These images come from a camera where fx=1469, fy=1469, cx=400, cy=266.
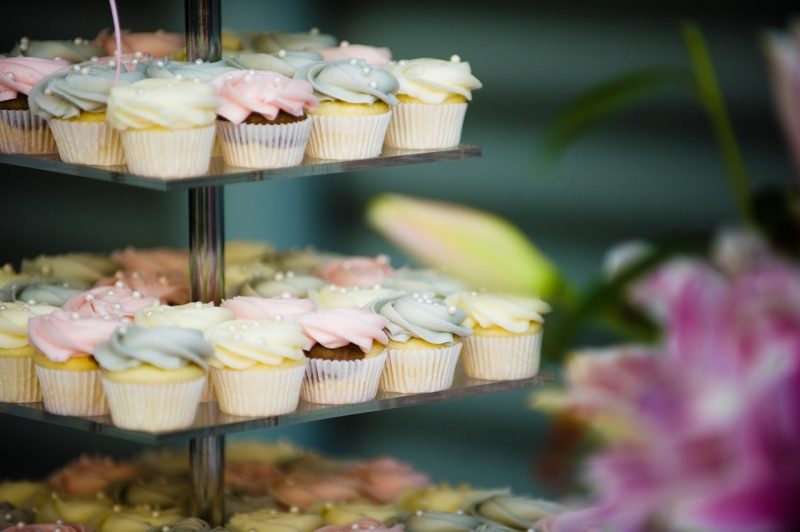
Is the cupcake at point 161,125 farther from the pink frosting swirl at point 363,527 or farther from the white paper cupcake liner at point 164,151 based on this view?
the pink frosting swirl at point 363,527

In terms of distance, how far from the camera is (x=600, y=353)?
97 centimetres

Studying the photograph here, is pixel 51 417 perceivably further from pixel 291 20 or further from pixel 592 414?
pixel 291 20

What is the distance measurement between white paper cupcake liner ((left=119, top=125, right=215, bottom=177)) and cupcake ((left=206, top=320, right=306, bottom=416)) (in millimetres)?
301

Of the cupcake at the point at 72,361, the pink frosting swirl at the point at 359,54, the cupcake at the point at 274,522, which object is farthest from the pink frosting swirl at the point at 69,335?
the pink frosting swirl at the point at 359,54

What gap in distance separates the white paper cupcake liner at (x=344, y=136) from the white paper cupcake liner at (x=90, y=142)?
40 cm

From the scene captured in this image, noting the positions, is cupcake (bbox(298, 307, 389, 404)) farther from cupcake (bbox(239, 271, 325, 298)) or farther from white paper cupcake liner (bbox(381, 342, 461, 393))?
cupcake (bbox(239, 271, 325, 298))

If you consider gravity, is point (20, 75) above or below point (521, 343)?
above

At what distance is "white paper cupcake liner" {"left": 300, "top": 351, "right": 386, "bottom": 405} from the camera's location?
2.79 meters

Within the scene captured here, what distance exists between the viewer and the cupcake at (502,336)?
3086 millimetres

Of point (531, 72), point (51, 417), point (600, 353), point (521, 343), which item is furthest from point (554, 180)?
point (600, 353)

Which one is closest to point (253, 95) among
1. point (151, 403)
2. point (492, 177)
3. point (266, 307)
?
point (266, 307)

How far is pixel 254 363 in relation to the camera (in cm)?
266

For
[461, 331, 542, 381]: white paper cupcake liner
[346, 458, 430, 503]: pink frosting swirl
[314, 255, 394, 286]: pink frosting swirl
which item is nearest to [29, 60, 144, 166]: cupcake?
[314, 255, 394, 286]: pink frosting swirl

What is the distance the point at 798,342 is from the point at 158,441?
1.73 m
